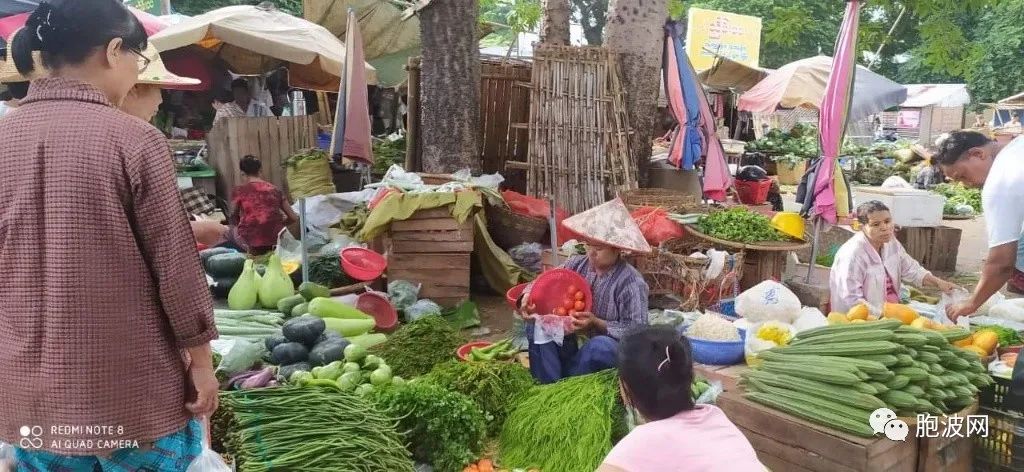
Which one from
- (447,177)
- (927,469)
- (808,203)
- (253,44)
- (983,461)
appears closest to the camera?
(927,469)

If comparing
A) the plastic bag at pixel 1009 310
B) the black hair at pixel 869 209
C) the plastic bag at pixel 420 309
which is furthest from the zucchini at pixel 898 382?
the plastic bag at pixel 420 309

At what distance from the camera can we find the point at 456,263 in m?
6.57

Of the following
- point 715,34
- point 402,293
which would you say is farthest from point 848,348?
point 715,34

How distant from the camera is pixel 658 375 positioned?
2377 millimetres

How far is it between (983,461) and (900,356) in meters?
0.77

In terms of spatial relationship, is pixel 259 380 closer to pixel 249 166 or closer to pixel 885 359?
pixel 885 359

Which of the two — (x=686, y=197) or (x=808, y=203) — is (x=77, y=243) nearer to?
(x=808, y=203)

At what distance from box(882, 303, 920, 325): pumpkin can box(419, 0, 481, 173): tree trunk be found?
4.63m

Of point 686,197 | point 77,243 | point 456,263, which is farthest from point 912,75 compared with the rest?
point 77,243

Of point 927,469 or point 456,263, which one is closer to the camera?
point 927,469

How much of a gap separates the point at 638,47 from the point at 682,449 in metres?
7.00

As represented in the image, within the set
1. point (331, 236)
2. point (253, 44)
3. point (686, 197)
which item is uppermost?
point (253, 44)

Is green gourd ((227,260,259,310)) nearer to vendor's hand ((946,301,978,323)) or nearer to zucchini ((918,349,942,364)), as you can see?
zucchini ((918,349,942,364))

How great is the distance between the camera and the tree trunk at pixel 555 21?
988 centimetres
